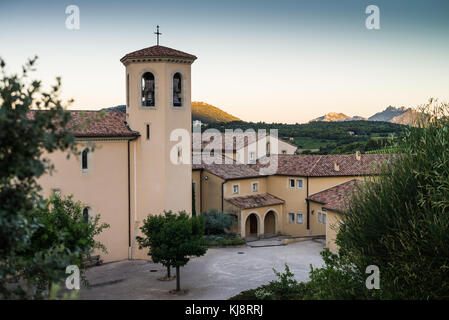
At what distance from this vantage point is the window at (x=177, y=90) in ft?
86.6

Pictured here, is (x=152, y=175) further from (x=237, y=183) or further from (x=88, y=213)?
(x=237, y=183)

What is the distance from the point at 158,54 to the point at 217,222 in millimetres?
14195

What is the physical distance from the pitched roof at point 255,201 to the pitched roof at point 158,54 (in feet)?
44.6

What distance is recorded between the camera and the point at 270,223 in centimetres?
3856

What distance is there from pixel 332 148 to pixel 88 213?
161 ft

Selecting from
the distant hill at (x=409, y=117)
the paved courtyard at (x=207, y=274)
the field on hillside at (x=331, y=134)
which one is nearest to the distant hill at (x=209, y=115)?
the field on hillside at (x=331, y=134)

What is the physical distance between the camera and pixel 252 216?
125 ft

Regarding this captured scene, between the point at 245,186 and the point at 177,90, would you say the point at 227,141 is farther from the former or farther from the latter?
the point at 177,90

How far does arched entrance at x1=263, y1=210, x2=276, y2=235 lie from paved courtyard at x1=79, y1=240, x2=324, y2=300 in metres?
8.20

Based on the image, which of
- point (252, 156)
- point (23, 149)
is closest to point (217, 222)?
point (252, 156)

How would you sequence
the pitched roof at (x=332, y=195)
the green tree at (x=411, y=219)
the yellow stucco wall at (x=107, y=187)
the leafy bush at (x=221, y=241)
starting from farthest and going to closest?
1. the pitched roof at (x=332, y=195)
2. the leafy bush at (x=221, y=241)
3. the yellow stucco wall at (x=107, y=187)
4. the green tree at (x=411, y=219)

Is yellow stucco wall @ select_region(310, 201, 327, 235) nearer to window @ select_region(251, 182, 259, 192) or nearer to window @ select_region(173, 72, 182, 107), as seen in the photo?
window @ select_region(251, 182, 259, 192)

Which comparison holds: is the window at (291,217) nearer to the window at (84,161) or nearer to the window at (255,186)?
the window at (255,186)
